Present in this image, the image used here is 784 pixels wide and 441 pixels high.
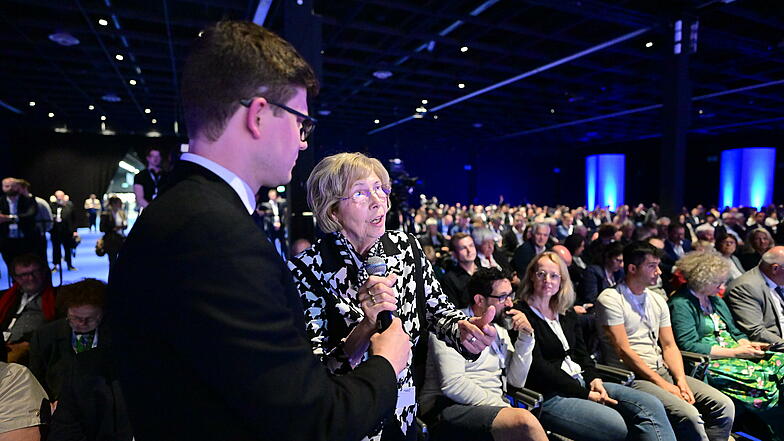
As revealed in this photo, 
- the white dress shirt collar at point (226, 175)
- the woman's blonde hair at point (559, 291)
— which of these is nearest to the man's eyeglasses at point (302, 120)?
the white dress shirt collar at point (226, 175)

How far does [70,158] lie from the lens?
14461 millimetres

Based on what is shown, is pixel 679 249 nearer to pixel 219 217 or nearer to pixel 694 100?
pixel 219 217

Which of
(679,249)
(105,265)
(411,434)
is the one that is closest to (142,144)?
(105,265)

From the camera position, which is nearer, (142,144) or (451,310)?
(451,310)

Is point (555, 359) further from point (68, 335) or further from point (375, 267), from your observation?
point (68, 335)

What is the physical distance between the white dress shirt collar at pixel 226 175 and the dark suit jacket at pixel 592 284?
4.26 m

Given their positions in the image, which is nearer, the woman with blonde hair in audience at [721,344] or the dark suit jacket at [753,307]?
the woman with blonde hair in audience at [721,344]

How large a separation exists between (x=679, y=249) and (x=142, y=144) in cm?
1595

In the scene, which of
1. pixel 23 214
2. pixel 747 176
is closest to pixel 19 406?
pixel 23 214

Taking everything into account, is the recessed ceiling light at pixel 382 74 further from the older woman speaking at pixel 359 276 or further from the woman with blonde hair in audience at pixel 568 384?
the older woman speaking at pixel 359 276

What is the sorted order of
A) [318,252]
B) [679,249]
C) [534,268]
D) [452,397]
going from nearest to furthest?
1. [318,252]
2. [452,397]
3. [534,268]
4. [679,249]

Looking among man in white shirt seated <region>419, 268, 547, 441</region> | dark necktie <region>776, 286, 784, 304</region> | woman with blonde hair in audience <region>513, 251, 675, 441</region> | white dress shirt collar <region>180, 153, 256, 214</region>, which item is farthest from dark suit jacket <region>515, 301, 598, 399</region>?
white dress shirt collar <region>180, 153, 256, 214</region>

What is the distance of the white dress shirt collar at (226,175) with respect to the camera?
2.29 ft

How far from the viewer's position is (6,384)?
1.62 metres
